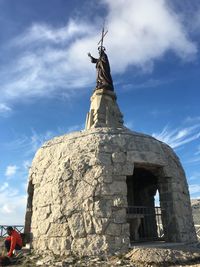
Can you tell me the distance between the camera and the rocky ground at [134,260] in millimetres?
7273

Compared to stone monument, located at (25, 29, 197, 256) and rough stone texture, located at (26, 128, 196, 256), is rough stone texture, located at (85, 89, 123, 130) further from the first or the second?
rough stone texture, located at (26, 128, 196, 256)

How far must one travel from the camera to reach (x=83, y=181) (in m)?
8.58

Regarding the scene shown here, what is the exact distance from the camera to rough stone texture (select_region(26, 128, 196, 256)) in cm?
805

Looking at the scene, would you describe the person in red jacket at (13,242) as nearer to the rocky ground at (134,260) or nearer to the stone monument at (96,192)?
the stone monument at (96,192)

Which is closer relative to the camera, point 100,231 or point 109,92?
point 100,231

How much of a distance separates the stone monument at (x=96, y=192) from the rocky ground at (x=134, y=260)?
Result: 278 millimetres

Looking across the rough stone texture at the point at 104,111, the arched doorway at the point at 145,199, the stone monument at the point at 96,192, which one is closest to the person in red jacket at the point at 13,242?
the stone monument at the point at 96,192

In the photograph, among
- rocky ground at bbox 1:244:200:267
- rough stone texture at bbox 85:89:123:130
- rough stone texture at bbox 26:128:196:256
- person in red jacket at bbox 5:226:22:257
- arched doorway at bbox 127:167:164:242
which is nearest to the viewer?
rocky ground at bbox 1:244:200:267

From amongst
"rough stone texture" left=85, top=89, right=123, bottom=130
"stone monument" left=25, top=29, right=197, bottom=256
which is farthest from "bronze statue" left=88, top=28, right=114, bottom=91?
"stone monument" left=25, top=29, right=197, bottom=256

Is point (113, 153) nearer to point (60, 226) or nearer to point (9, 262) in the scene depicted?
point (60, 226)

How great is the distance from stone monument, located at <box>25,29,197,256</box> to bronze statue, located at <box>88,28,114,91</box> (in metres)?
1.96

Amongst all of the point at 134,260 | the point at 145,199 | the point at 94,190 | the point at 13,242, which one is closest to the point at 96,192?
the point at 94,190

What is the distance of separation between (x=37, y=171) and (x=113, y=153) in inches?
101

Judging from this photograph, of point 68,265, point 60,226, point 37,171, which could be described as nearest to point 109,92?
point 37,171
